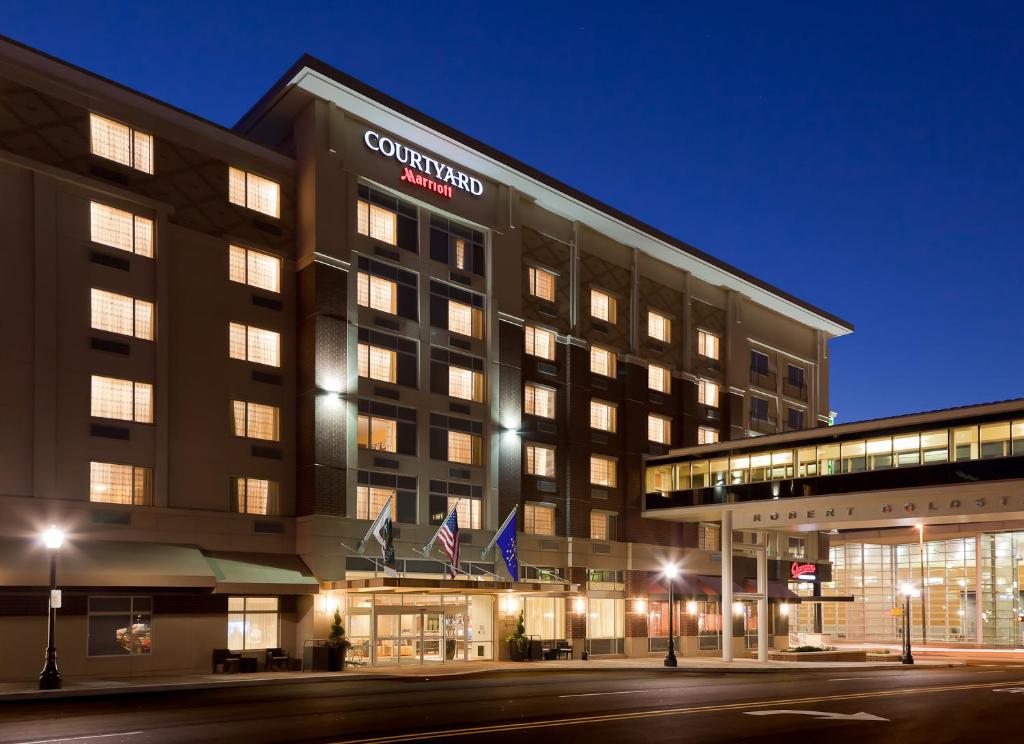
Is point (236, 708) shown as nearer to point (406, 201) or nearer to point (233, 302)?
point (233, 302)

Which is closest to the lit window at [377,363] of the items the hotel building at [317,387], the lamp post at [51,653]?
the hotel building at [317,387]

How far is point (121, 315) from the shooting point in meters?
39.8

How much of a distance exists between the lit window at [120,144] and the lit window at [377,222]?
30.0 feet

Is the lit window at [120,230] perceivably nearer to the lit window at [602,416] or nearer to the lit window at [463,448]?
the lit window at [463,448]

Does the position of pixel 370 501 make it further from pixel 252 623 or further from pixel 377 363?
pixel 252 623

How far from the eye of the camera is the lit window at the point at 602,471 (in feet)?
190

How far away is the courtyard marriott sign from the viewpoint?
48.2m

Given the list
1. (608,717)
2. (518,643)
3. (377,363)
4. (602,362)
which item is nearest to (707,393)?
(602,362)

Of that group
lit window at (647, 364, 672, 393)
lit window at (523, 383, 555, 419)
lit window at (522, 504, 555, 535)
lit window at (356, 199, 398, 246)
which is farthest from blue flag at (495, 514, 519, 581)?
lit window at (647, 364, 672, 393)

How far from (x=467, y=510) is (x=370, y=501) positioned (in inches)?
229

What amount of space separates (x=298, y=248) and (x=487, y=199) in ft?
36.0

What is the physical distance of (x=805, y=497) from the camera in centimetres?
5300

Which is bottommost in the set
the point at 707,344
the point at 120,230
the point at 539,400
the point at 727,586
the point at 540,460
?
the point at 727,586

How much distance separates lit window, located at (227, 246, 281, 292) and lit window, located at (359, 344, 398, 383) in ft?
14.7
